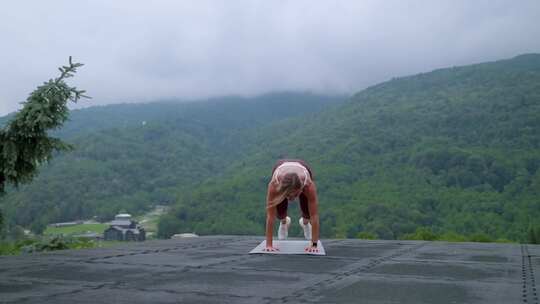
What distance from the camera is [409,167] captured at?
140 ft

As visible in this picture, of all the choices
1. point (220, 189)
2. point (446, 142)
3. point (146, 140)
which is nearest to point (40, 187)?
point (220, 189)

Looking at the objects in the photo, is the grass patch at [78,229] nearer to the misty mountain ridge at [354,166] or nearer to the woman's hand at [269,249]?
the misty mountain ridge at [354,166]

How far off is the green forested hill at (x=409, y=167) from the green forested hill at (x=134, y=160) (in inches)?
167

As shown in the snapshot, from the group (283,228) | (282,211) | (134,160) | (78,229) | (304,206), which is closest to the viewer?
(304,206)

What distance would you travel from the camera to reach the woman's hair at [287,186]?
914cm

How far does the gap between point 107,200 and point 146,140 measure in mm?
17490

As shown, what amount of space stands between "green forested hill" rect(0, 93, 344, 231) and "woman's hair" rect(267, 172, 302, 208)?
1924 centimetres

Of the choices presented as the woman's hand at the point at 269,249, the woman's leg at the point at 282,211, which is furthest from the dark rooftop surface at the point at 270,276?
the woman's leg at the point at 282,211

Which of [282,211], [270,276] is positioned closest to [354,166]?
[282,211]

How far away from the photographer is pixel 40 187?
38688mm

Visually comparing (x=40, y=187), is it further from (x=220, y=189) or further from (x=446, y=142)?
(x=446, y=142)

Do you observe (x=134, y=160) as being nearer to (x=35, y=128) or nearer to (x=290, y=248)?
(x=290, y=248)

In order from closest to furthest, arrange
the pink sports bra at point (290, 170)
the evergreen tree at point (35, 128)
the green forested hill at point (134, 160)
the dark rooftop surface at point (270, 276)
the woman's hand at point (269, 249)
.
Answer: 1. the dark rooftop surface at point (270, 276)
2. the evergreen tree at point (35, 128)
3. the pink sports bra at point (290, 170)
4. the woman's hand at point (269, 249)
5. the green forested hill at point (134, 160)

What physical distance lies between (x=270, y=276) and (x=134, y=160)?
47.2m
